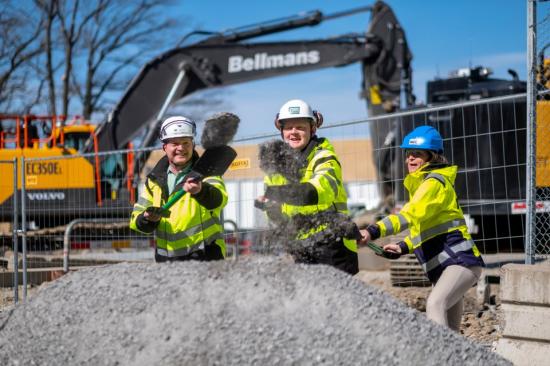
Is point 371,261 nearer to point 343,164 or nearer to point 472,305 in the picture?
point 343,164

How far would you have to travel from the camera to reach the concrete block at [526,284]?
16.7 ft

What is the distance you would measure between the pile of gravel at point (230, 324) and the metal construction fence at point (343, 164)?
2.73 m

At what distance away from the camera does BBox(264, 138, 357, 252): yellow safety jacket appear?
457cm

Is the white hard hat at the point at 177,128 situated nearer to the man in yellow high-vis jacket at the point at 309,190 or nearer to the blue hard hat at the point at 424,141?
the man in yellow high-vis jacket at the point at 309,190

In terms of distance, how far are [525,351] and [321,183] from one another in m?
1.80

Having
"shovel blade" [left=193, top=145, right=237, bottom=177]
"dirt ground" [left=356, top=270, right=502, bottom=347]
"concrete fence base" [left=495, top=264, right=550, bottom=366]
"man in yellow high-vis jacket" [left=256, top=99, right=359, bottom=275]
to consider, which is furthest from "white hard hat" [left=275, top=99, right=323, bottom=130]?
"dirt ground" [left=356, top=270, right=502, bottom=347]

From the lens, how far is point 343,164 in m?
11.9

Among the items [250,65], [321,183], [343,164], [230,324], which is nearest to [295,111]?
[321,183]

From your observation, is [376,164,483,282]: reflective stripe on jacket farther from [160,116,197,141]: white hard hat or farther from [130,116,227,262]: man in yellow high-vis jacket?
[160,116,197,141]: white hard hat

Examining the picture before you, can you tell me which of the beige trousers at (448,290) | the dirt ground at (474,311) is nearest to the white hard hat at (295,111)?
the beige trousers at (448,290)

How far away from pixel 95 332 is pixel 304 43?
11.6 m

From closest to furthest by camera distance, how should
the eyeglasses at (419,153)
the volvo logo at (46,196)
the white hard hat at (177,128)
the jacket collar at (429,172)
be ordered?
the jacket collar at (429,172) → the eyeglasses at (419,153) → the white hard hat at (177,128) → the volvo logo at (46,196)

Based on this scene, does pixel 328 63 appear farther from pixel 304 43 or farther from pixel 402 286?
pixel 402 286

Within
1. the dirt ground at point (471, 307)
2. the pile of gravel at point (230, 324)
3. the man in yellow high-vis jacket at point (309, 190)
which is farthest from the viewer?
the dirt ground at point (471, 307)
